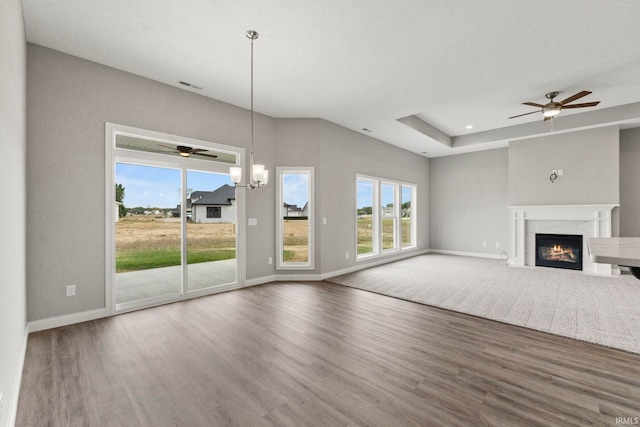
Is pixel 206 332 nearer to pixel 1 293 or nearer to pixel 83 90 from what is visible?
pixel 1 293

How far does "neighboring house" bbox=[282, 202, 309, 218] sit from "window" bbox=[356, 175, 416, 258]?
141cm

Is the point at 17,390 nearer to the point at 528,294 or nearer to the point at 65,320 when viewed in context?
the point at 65,320

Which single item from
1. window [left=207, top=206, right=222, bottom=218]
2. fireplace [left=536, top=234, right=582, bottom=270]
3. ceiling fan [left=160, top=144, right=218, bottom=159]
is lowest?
fireplace [left=536, top=234, right=582, bottom=270]

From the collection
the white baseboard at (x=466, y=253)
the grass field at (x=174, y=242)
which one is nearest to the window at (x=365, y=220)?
the grass field at (x=174, y=242)

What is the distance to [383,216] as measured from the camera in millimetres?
7258

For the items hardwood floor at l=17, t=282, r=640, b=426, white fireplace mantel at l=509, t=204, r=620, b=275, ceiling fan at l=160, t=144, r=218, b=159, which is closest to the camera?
hardwood floor at l=17, t=282, r=640, b=426

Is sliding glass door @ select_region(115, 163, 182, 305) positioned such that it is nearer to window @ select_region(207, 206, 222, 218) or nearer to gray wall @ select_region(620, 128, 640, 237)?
window @ select_region(207, 206, 222, 218)

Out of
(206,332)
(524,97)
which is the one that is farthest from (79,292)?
(524,97)

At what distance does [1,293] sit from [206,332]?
1738mm

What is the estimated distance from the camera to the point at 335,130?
5711mm

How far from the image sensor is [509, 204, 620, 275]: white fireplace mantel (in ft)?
17.9

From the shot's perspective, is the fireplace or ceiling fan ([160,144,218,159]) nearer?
ceiling fan ([160,144,218,159])

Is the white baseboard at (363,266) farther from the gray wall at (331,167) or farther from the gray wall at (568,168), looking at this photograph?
the gray wall at (568,168)

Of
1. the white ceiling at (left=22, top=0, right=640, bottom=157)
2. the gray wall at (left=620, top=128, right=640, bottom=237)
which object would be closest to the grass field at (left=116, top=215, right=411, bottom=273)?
the white ceiling at (left=22, top=0, right=640, bottom=157)
